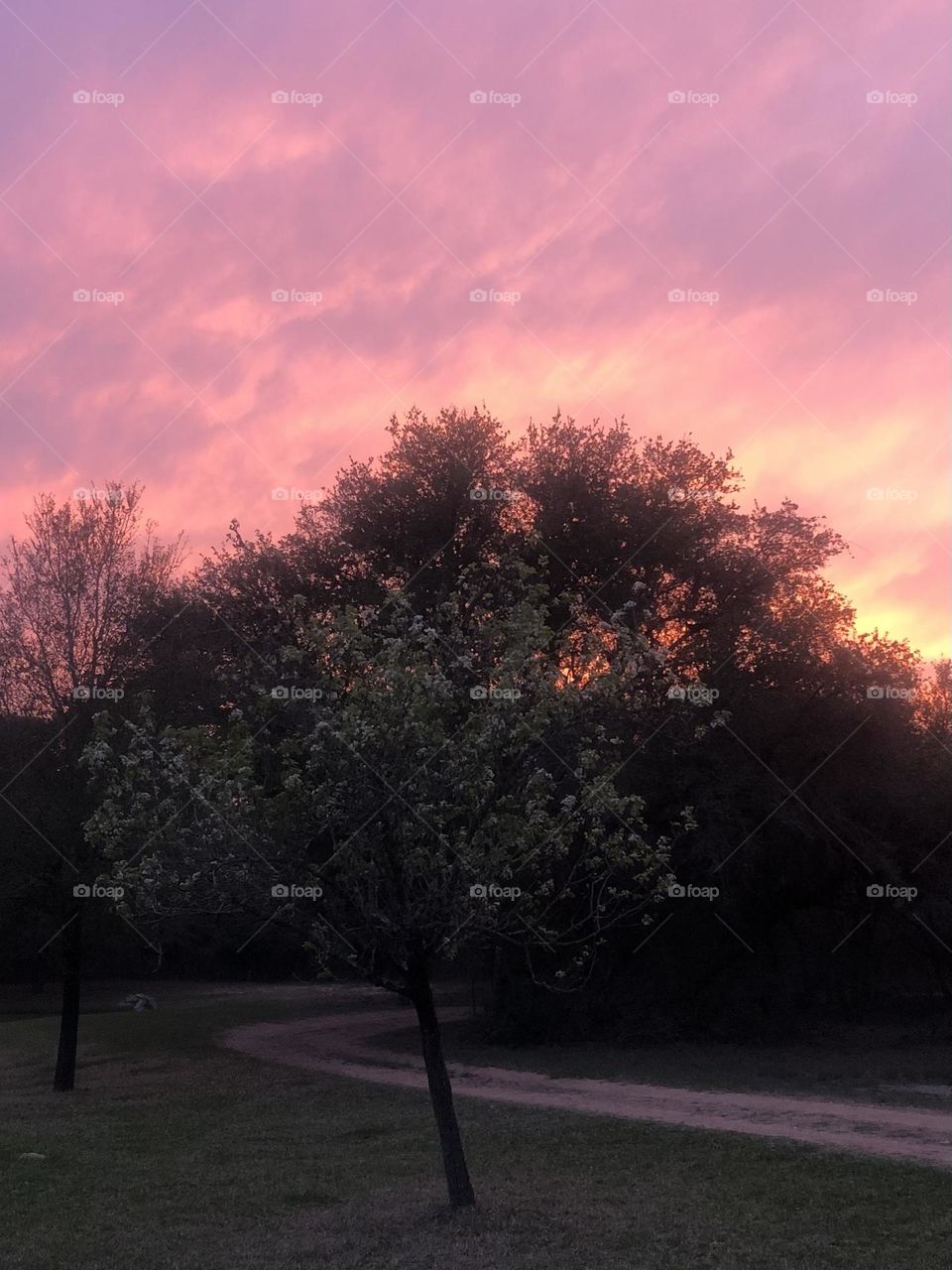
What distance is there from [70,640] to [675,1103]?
1497 cm

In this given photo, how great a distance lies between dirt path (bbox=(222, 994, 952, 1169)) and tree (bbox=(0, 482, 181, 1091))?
643 centimetres

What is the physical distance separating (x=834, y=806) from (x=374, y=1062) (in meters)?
12.2

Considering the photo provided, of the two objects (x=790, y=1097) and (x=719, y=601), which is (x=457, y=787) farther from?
(x=719, y=601)

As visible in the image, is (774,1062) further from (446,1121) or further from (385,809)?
(385,809)

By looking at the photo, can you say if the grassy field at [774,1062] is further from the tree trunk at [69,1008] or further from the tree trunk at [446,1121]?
the tree trunk at [446,1121]

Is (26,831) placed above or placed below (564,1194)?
above

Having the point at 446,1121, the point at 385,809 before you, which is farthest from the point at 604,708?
the point at 446,1121

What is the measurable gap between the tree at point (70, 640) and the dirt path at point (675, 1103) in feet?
21.1

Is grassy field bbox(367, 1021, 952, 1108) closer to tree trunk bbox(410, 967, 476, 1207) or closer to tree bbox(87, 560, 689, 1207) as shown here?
tree trunk bbox(410, 967, 476, 1207)

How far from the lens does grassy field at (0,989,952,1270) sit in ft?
33.0

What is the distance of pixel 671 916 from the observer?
89.4ft

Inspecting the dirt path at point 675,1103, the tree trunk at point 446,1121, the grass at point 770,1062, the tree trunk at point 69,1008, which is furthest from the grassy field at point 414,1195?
the grass at point 770,1062

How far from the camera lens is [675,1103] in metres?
18.1

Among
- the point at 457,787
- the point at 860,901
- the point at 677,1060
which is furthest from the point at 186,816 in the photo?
the point at 860,901
